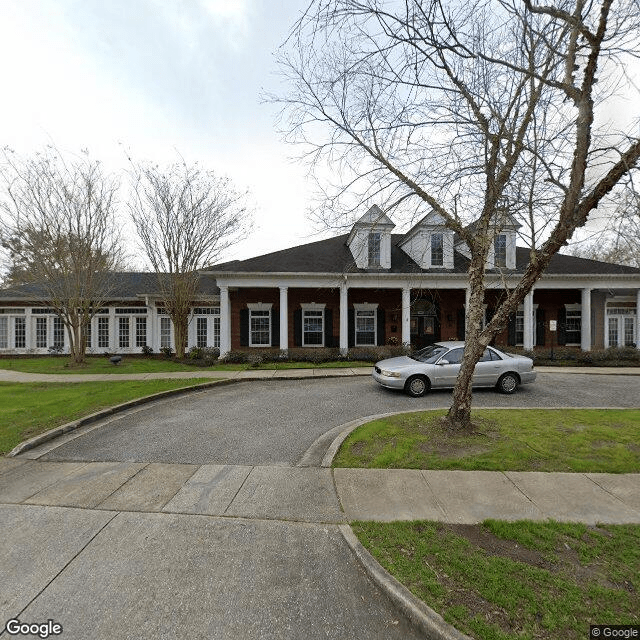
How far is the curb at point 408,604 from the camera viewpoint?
2242mm

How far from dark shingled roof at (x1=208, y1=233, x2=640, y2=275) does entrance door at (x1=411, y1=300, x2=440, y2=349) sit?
2263 millimetres

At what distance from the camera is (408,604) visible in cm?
245

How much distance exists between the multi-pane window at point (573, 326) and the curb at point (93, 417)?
19.3 meters

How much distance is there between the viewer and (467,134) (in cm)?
613

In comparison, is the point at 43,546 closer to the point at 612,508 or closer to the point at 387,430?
the point at 387,430

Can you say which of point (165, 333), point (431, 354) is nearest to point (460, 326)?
point (431, 354)

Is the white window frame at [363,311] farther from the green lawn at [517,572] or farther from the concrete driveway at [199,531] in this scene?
the green lawn at [517,572]

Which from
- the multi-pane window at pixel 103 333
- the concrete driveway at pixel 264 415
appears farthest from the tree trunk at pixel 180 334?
the concrete driveway at pixel 264 415

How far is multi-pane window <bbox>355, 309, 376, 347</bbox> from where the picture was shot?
1839cm

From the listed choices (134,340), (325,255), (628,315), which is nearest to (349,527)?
(325,255)

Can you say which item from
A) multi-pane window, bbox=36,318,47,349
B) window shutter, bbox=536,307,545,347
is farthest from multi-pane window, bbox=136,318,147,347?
window shutter, bbox=536,307,545,347

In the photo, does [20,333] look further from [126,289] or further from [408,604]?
[408,604]

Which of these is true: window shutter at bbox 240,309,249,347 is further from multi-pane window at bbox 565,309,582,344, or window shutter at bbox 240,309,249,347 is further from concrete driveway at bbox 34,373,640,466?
multi-pane window at bbox 565,309,582,344

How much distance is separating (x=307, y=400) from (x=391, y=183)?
19.1 feet
